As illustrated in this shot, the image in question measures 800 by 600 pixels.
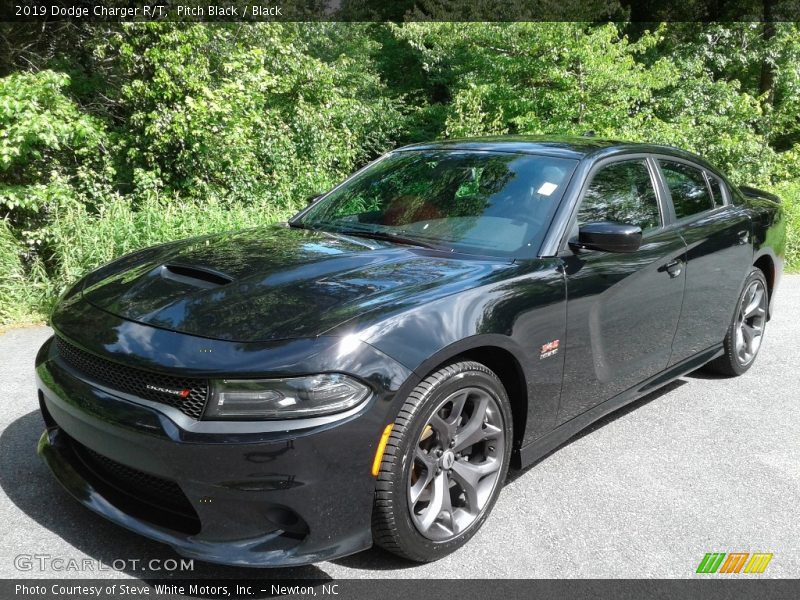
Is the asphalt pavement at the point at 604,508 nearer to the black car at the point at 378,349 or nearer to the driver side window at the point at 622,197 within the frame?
the black car at the point at 378,349

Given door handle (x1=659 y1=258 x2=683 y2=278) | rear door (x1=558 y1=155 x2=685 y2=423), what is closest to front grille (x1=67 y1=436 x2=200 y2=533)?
rear door (x1=558 y1=155 x2=685 y2=423)

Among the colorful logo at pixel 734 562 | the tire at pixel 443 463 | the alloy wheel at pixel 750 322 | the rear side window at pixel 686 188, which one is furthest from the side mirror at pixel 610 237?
the alloy wheel at pixel 750 322

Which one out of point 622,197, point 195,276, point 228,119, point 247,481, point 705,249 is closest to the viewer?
point 247,481

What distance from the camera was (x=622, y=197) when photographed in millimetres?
3834

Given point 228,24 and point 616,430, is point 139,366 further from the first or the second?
point 228,24

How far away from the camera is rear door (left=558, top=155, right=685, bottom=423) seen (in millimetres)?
3314

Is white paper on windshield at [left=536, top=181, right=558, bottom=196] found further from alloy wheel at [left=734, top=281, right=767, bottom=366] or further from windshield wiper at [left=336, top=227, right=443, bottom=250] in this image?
alloy wheel at [left=734, top=281, right=767, bottom=366]

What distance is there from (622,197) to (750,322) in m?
2.18

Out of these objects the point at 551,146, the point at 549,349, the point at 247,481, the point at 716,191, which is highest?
the point at 551,146

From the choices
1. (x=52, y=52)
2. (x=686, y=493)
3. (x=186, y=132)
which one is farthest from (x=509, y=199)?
(x=52, y=52)

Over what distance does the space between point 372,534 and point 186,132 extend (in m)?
7.22

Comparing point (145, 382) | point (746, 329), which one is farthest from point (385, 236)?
point (746, 329)

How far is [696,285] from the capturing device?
4188 mm

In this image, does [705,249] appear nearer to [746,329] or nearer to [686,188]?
[686,188]
